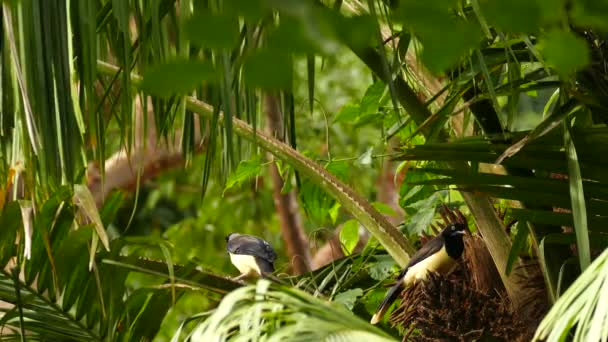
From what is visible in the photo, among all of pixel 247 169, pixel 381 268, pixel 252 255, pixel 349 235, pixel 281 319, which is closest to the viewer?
pixel 281 319

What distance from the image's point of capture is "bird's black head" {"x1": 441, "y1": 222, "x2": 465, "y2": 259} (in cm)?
272

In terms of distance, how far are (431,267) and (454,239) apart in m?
0.25

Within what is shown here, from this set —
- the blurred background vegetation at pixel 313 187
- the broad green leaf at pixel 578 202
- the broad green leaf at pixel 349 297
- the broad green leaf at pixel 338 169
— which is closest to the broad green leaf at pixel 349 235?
the blurred background vegetation at pixel 313 187

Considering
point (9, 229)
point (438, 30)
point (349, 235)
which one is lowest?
point (349, 235)

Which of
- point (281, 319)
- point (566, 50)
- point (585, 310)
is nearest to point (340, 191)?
point (281, 319)

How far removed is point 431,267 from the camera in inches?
99.4

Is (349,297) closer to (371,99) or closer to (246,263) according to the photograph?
(371,99)

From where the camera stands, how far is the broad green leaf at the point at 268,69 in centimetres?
94

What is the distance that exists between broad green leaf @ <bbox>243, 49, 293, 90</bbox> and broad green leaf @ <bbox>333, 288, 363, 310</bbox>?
1976 mm

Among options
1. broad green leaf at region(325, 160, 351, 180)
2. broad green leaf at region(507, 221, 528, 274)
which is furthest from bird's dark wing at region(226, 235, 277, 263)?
broad green leaf at region(507, 221, 528, 274)

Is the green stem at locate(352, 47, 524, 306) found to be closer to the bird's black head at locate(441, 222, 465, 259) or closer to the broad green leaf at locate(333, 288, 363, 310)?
the bird's black head at locate(441, 222, 465, 259)

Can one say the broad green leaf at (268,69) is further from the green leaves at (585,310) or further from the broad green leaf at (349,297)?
the broad green leaf at (349,297)

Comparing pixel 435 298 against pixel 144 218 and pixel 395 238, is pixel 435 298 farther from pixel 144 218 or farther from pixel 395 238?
pixel 144 218

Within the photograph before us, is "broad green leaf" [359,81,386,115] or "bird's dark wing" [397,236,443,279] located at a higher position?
"broad green leaf" [359,81,386,115]
